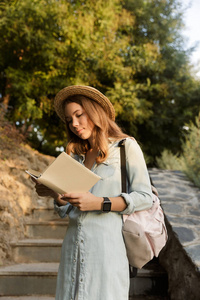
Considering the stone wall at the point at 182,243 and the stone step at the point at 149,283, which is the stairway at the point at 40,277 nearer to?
the stone step at the point at 149,283

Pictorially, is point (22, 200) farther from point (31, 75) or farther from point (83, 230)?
point (83, 230)

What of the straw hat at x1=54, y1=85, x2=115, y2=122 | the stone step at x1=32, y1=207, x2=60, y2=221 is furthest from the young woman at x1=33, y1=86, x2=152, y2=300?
the stone step at x1=32, y1=207, x2=60, y2=221

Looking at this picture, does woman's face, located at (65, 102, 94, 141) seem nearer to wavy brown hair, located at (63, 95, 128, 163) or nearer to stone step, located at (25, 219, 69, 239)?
wavy brown hair, located at (63, 95, 128, 163)

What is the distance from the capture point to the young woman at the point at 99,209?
143 centimetres

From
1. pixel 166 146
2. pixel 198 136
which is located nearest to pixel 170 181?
pixel 198 136

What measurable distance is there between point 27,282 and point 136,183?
257 centimetres

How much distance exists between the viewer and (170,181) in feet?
16.9

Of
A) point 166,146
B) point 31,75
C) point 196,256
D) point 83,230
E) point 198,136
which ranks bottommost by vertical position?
point 196,256

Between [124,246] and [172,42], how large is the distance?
9.65 m

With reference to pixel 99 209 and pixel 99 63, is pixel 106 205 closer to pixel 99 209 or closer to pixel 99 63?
pixel 99 209

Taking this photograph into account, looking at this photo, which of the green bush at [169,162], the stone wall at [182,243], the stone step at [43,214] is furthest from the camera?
the green bush at [169,162]

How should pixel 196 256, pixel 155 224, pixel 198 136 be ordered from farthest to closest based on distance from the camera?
pixel 198 136, pixel 196 256, pixel 155 224

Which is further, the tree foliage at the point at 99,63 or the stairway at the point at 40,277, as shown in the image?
the tree foliage at the point at 99,63

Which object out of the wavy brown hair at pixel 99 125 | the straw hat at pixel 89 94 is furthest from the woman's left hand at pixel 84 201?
the straw hat at pixel 89 94
